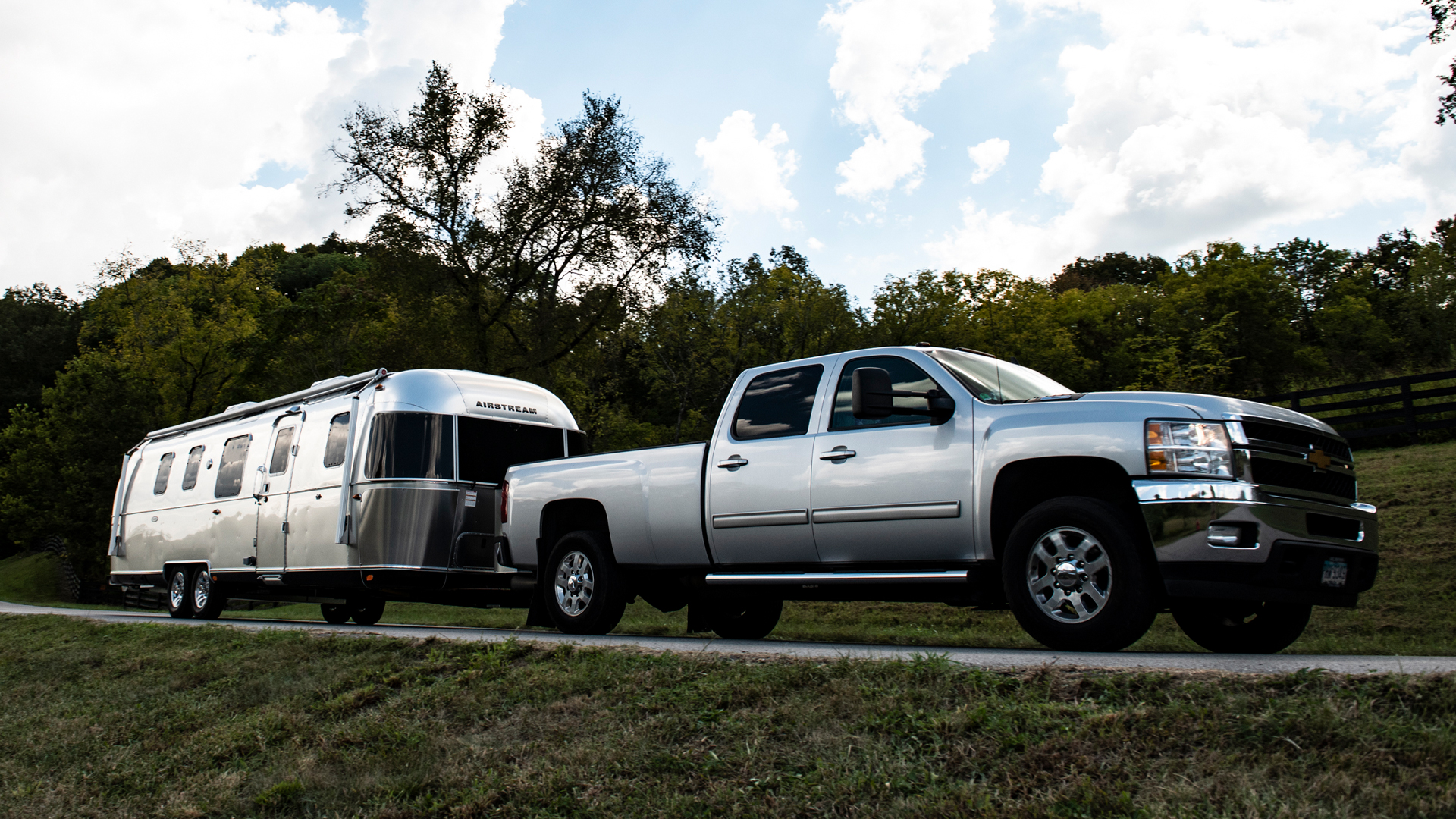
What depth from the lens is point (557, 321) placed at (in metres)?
32.7

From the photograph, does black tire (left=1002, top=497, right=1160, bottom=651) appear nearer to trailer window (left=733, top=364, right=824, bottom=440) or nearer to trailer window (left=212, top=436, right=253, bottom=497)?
trailer window (left=733, top=364, right=824, bottom=440)

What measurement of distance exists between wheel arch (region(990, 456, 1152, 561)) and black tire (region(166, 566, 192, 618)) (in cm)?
1392

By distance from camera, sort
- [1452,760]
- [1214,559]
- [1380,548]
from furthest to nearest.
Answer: [1380,548], [1214,559], [1452,760]

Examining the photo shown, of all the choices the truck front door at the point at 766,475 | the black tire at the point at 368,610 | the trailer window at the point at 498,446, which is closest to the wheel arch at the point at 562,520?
the truck front door at the point at 766,475

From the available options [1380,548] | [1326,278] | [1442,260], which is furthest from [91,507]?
[1326,278]

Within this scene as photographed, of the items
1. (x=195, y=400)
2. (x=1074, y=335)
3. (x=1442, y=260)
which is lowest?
(x=195, y=400)

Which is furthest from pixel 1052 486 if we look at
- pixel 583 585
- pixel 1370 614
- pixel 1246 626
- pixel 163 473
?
pixel 163 473

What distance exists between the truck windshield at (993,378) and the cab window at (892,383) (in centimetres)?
20

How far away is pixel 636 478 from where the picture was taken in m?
9.50

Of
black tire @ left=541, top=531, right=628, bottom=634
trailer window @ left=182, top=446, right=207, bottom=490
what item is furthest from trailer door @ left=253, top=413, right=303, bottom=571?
black tire @ left=541, top=531, right=628, bottom=634

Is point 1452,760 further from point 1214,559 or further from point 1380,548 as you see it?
point 1380,548

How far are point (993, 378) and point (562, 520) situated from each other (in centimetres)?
459

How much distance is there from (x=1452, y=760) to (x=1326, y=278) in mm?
86444

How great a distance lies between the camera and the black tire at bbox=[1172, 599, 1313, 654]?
725 centimetres
